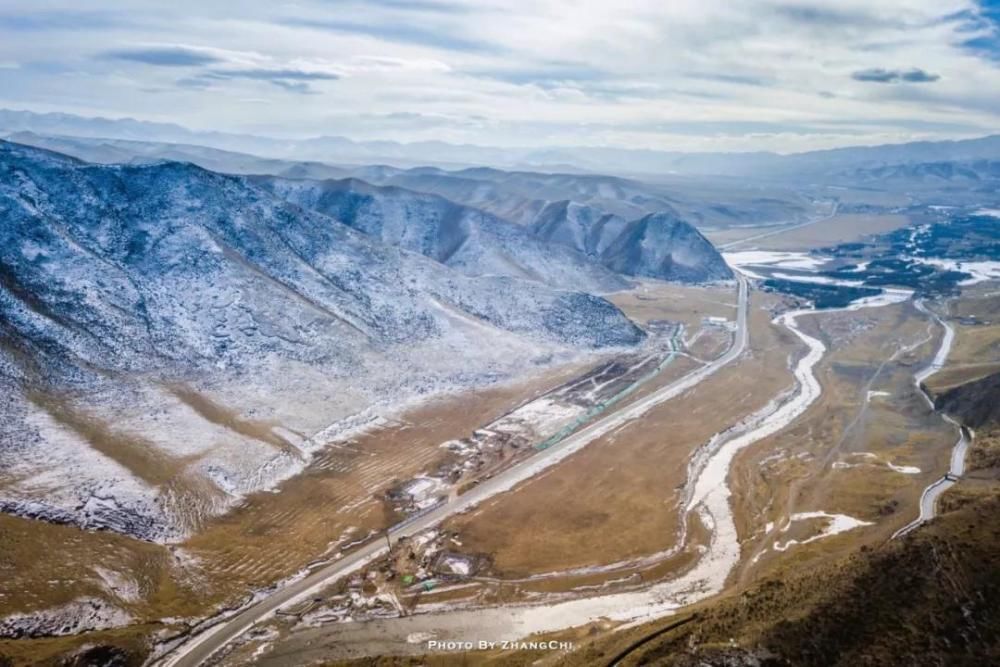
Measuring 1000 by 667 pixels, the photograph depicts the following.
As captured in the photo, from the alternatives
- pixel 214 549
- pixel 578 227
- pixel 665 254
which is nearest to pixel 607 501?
pixel 214 549

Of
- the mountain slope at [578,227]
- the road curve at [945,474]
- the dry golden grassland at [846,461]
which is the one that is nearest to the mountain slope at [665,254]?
the mountain slope at [578,227]

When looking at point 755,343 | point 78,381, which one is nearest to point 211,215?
point 78,381

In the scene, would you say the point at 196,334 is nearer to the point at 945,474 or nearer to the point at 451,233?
the point at 451,233

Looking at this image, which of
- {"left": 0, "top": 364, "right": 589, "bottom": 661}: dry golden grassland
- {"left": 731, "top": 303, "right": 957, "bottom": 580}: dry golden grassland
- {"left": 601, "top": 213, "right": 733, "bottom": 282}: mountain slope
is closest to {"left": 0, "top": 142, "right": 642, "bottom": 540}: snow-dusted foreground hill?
{"left": 0, "top": 364, "right": 589, "bottom": 661}: dry golden grassland

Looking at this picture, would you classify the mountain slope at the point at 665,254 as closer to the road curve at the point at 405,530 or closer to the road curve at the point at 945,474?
the road curve at the point at 945,474

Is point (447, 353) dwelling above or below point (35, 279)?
below

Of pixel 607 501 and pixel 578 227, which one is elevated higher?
pixel 578 227

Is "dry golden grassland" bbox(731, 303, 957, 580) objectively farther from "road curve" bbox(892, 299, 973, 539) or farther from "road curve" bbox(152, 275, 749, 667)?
"road curve" bbox(152, 275, 749, 667)

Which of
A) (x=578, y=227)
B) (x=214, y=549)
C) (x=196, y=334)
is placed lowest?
(x=214, y=549)

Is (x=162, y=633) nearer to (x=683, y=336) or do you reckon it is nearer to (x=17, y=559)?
(x=17, y=559)
